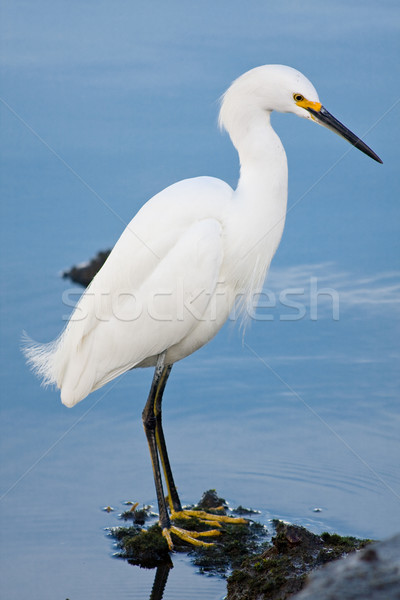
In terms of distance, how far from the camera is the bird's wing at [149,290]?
11.4 feet

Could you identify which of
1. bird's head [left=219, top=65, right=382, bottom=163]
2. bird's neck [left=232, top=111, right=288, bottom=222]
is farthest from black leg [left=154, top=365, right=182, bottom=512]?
bird's head [left=219, top=65, right=382, bottom=163]

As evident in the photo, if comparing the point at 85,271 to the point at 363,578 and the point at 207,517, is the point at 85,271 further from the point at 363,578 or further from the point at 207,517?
the point at 363,578

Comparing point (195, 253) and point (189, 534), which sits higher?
point (195, 253)

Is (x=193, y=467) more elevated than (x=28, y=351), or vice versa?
(x=28, y=351)

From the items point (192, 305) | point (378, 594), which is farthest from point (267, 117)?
point (378, 594)

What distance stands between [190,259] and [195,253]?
0.03 m

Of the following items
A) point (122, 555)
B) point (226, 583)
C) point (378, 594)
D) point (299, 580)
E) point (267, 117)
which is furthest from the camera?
point (267, 117)

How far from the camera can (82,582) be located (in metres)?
3.14

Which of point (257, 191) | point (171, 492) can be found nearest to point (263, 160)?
point (257, 191)

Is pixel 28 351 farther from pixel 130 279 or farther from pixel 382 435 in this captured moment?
pixel 382 435

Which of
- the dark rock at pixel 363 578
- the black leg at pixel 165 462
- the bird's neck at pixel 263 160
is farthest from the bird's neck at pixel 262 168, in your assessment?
the dark rock at pixel 363 578

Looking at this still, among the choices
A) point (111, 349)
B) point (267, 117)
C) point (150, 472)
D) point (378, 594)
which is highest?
point (267, 117)

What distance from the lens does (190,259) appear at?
3.47 metres

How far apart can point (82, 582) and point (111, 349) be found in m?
1.04
